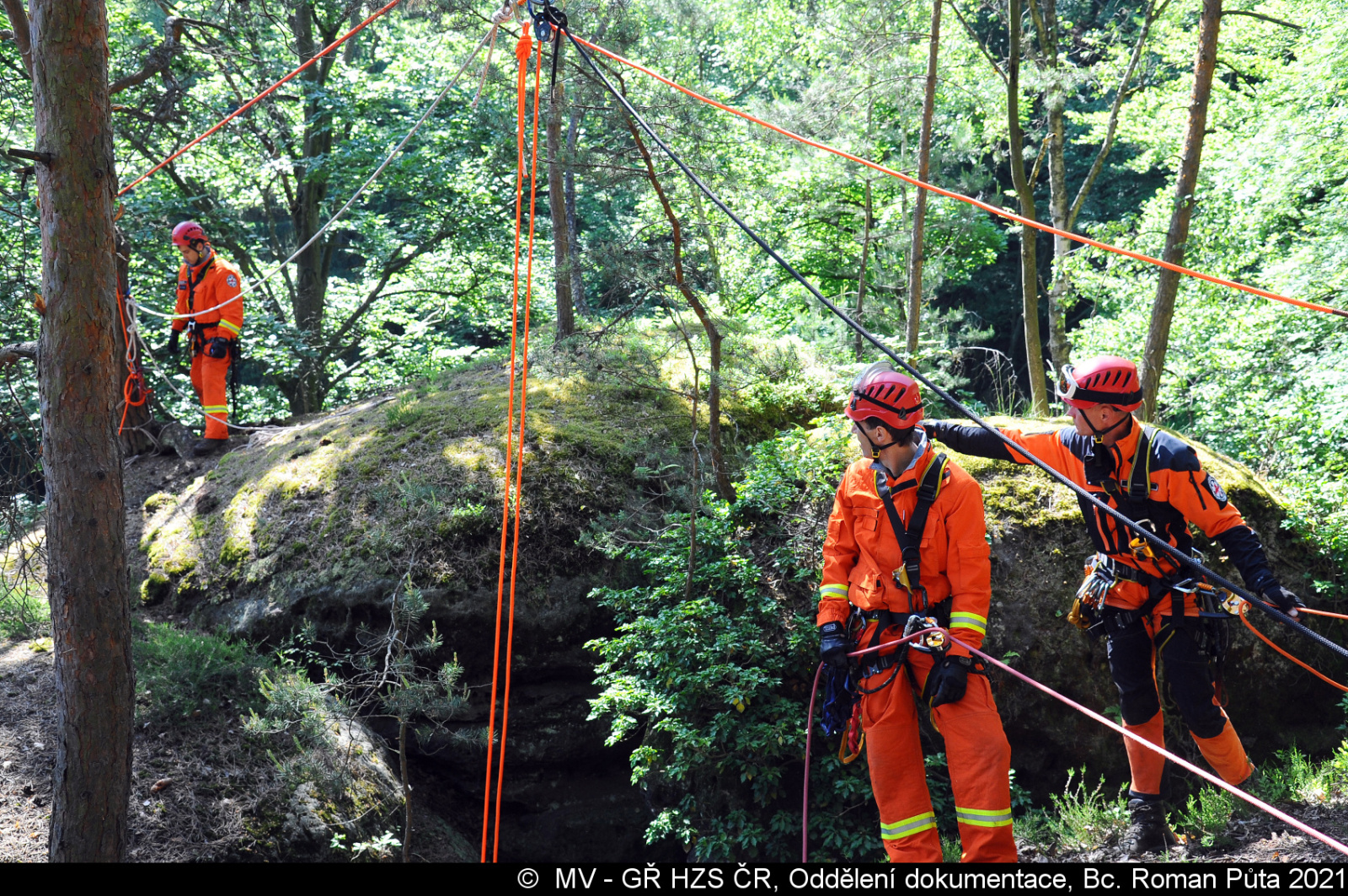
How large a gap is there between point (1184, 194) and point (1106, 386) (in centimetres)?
379

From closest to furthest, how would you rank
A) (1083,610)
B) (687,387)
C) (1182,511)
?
(1182,511) → (1083,610) → (687,387)

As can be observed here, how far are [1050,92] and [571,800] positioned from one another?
29.4 ft

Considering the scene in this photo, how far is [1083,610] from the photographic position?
4.60 meters

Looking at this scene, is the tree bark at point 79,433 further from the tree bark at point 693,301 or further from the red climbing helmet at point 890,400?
the red climbing helmet at point 890,400

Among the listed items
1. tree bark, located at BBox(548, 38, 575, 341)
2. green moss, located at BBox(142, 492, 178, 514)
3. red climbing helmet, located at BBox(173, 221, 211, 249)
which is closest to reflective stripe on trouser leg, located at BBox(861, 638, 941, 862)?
tree bark, located at BBox(548, 38, 575, 341)

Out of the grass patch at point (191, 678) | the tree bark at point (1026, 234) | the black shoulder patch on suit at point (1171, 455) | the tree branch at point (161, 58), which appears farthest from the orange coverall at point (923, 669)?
the tree branch at point (161, 58)

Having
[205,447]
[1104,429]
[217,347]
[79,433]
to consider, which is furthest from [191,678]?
[1104,429]

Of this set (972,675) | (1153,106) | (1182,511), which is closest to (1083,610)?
(1182,511)

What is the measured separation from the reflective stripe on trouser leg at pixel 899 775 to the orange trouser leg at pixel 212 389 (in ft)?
24.9

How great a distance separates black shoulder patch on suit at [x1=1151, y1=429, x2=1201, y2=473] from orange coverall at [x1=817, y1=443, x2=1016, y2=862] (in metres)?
1.05

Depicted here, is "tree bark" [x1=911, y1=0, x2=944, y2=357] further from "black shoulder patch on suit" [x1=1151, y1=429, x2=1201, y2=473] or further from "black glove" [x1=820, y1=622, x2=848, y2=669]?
"black glove" [x1=820, y1=622, x2=848, y2=669]

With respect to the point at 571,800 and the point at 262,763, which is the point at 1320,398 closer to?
the point at 571,800

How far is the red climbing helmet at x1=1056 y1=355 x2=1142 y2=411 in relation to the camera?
13.5 ft

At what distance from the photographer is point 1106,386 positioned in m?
4.12
